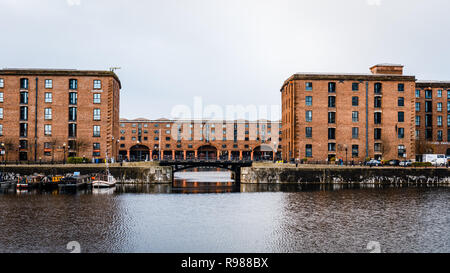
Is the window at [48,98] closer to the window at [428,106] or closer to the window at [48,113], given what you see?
the window at [48,113]

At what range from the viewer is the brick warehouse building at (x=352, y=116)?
8106cm

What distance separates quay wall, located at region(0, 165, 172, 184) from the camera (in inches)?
2625

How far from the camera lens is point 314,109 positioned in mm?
81438

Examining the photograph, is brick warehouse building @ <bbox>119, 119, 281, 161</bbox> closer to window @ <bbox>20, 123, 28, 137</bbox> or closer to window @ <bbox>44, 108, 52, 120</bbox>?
window @ <bbox>44, 108, 52, 120</bbox>

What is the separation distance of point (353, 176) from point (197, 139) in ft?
260

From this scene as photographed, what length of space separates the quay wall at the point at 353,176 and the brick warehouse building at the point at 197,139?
2772 inches

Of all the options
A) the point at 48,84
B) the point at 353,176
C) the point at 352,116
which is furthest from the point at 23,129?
the point at 352,116

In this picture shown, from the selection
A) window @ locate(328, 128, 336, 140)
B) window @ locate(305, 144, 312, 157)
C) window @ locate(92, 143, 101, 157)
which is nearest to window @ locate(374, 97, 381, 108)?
window @ locate(328, 128, 336, 140)

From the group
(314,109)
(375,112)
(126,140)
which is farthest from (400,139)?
(126,140)

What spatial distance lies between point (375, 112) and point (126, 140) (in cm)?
8776

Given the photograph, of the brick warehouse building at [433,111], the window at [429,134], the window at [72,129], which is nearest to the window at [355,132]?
the brick warehouse building at [433,111]
